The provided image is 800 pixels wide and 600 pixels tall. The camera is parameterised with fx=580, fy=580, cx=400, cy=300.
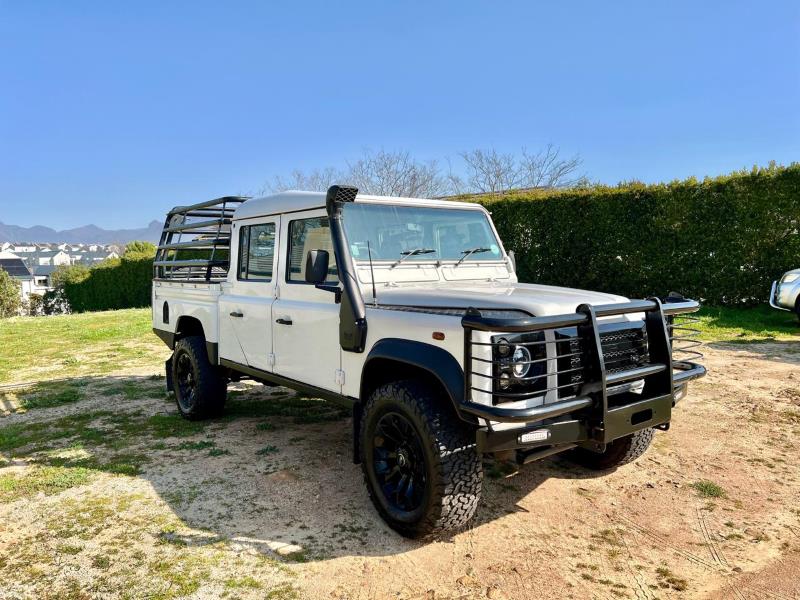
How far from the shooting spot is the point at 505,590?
283cm

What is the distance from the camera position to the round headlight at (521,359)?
116 inches

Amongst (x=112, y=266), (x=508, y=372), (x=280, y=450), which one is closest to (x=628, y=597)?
(x=508, y=372)

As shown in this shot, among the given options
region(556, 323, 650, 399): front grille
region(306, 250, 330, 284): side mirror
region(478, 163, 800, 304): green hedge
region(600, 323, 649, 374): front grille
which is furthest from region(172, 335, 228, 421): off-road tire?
region(478, 163, 800, 304): green hedge

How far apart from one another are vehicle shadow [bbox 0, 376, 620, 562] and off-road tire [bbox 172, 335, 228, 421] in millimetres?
127

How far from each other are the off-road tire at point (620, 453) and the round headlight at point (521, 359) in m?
1.50

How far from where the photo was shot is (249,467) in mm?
4473

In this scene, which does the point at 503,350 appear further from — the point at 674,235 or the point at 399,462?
the point at 674,235

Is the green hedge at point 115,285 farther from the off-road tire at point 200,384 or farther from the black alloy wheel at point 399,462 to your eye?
the black alloy wheel at point 399,462

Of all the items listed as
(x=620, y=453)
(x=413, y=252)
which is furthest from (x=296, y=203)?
(x=620, y=453)

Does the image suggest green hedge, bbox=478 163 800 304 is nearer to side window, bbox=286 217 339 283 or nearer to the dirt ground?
the dirt ground

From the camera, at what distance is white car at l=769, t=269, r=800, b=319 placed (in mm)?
10164

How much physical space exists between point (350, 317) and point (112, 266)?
26.6 metres

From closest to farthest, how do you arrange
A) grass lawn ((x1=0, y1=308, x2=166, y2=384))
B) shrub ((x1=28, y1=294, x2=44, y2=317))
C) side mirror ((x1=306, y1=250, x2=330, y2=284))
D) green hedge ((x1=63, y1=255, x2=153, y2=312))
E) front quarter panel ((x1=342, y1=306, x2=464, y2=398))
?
front quarter panel ((x1=342, y1=306, x2=464, y2=398)), side mirror ((x1=306, y1=250, x2=330, y2=284)), grass lawn ((x1=0, y1=308, x2=166, y2=384)), green hedge ((x1=63, y1=255, x2=153, y2=312)), shrub ((x1=28, y1=294, x2=44, y2=317))

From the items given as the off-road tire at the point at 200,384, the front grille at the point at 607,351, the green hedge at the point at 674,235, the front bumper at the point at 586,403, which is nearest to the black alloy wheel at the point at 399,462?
the front bumper at the point at 586,403
